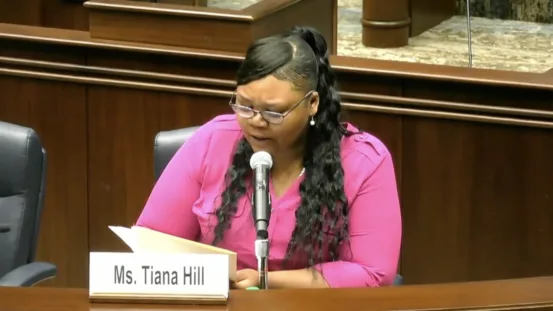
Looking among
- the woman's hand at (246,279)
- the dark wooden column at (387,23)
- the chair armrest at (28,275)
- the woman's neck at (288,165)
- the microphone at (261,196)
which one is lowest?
the chair armrest at (28,275)

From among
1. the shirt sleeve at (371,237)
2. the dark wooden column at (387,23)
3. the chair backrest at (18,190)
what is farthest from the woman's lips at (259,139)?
the dark wooden column at (387,23)

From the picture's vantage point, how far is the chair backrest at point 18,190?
2816 millimetres

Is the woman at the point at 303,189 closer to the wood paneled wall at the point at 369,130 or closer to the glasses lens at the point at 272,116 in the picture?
the glasses lens at the point at 272,116

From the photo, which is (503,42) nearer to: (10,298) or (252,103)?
(252,103)

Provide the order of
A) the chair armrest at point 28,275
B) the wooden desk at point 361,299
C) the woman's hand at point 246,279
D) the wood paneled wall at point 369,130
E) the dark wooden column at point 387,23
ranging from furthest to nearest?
the dark wooden column at point 387,23 < the wood paneled wall at point 369,130 < the chair armrest at point 28,275 < the woman's hand at point 246,279 < the wooden desk at point 361,299

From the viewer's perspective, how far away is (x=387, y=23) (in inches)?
249

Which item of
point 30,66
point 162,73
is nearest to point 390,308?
point 162,73

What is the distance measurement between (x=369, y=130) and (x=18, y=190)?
1051 millimetres

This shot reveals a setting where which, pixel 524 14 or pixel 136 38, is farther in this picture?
pixel 524 14

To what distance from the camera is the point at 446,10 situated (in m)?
6.97

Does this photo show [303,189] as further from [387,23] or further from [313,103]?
[387,23]

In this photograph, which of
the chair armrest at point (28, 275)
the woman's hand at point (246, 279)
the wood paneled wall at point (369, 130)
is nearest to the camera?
the woman's hand at point (246, 279)

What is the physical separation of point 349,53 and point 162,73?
2.78 m

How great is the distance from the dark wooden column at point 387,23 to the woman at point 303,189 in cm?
396
